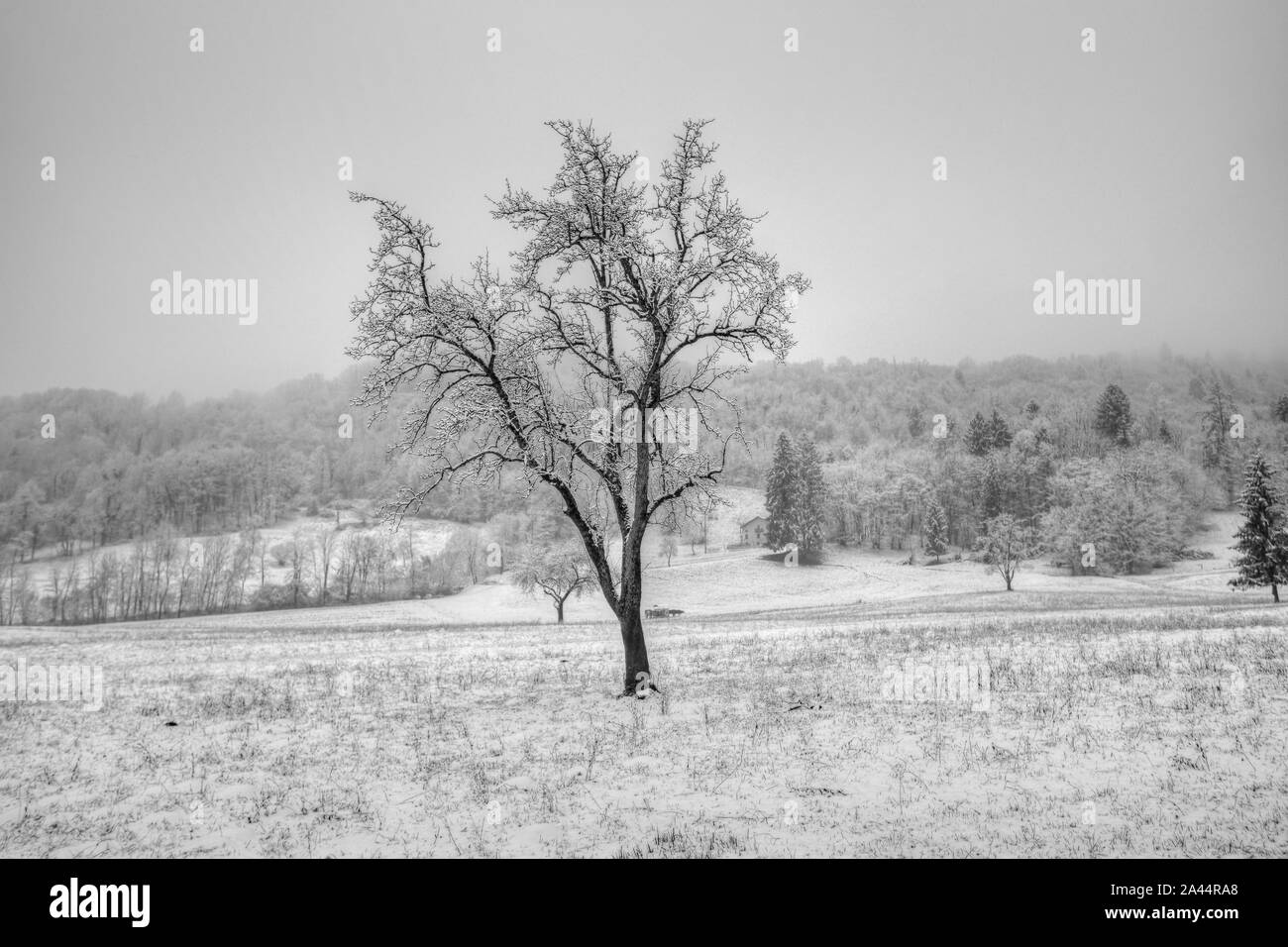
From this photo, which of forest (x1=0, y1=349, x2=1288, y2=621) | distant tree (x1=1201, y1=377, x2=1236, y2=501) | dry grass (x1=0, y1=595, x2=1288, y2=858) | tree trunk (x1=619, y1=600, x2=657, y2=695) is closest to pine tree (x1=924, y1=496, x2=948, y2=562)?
forest (x1=0, y1=349, x2=1288, y2=621)

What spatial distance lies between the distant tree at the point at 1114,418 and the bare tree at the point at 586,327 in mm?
152155

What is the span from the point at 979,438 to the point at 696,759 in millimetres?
139982

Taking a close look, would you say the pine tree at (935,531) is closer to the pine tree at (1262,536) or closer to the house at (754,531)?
the house at (754,531)

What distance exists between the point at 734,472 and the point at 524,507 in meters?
46.9

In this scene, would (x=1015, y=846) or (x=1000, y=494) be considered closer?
(x=1015, y=846)

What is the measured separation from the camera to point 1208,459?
120 metres

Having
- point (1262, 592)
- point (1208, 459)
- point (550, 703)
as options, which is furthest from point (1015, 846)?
point (1208, 459)

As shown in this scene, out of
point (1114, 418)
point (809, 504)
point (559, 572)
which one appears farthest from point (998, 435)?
point (559, 572)

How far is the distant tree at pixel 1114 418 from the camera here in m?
134

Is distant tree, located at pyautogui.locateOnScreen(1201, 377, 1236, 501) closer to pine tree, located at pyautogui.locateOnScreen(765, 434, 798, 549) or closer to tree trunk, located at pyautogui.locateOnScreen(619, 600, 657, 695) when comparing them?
pine tree, located at pyautogui.locateOnScreen(765, 434, 798, 549)

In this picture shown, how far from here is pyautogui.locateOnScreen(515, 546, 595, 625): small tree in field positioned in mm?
56938
